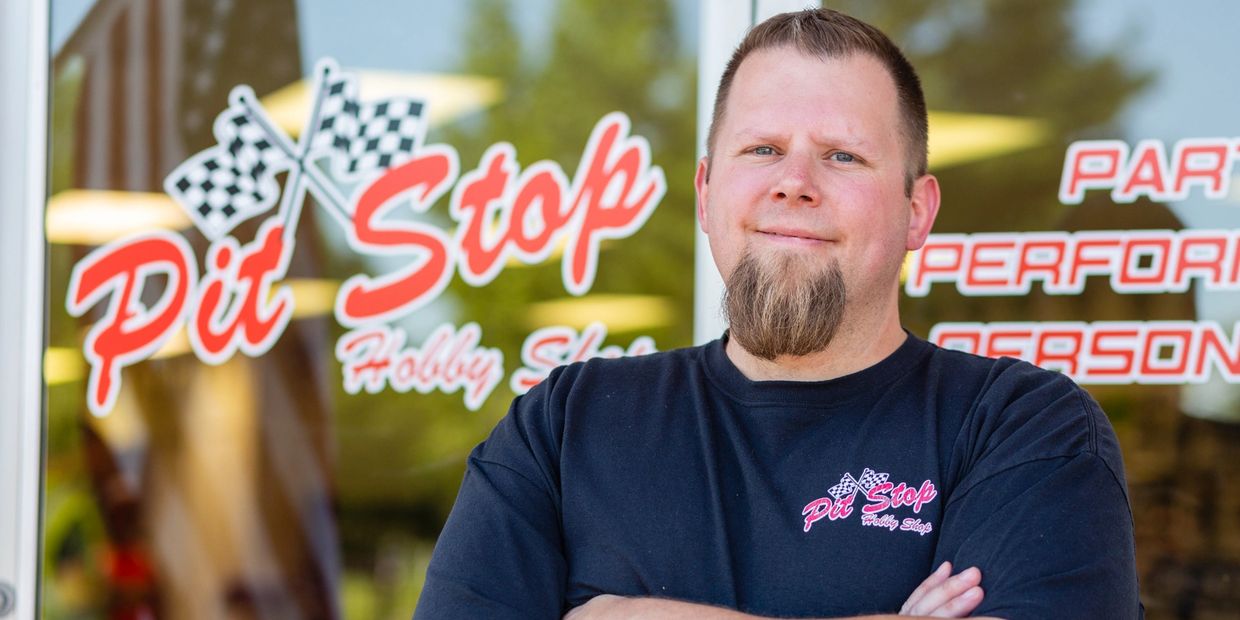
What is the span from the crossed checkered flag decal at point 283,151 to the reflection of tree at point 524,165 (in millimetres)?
100

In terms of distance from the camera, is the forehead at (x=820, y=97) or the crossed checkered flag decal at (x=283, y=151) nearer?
the forehead at (x=820, y=97)

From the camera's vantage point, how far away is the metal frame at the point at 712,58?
269cm

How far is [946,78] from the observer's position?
8.63ft

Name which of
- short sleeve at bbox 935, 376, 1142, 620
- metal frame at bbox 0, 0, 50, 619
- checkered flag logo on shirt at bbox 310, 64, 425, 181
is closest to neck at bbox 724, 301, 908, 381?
short sleeve at bbox 935, 376, 1142, 620

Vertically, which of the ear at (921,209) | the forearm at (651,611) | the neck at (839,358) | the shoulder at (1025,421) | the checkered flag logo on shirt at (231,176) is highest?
the checkered flag logo on shirt at (231,176)

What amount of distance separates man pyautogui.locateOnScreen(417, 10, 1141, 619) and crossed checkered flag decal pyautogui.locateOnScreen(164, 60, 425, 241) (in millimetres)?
1118

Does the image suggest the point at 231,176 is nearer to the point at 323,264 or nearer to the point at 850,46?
the point at 323,264

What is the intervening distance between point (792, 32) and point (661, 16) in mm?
913

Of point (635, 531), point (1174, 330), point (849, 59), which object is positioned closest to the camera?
point (635, 531)

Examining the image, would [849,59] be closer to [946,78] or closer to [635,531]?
[635,531]

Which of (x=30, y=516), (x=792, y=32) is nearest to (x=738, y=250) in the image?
(x=792, y=32)

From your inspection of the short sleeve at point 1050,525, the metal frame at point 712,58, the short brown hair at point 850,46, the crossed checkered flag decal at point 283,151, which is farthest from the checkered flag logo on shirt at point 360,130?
the short sleeve at point 1050,525

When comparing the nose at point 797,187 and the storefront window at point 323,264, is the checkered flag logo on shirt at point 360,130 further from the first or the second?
the nose at point 797,187

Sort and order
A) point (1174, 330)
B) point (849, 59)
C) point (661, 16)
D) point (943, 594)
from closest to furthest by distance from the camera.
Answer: point (943, 594), point (849, 59), point (1174, 330), point (661, 16)
